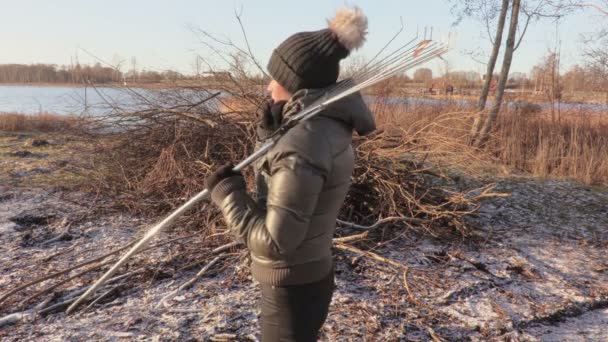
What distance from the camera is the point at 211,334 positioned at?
2.63 meters

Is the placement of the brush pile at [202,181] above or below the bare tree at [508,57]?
below

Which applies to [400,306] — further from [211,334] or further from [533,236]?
[533,236]

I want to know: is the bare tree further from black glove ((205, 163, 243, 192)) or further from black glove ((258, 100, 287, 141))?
black glove ((205, 163, 243, 192))

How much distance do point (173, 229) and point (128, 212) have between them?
0.92 metres

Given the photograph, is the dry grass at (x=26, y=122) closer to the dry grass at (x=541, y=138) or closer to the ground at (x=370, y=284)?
the ground at (x=370, y=284)

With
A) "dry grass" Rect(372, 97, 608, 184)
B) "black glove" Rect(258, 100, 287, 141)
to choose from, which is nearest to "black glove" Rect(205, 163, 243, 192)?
"black glove" Rect(258, 100, 287, 141)

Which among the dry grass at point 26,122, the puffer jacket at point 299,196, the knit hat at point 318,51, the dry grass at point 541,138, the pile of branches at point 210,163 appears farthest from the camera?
the dry grass at point 26,122

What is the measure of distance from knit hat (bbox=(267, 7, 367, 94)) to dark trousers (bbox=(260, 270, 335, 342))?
2.38 ft

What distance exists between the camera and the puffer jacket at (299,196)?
1305 mm

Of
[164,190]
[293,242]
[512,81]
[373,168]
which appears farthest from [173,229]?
[512,81]

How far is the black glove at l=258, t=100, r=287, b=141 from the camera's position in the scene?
1.54 metres

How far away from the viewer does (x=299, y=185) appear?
4.23 ft

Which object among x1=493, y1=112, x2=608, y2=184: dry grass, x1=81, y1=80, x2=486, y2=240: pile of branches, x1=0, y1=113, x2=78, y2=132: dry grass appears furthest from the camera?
x1=0, y1=113, x2=78, y2=132: dry grass

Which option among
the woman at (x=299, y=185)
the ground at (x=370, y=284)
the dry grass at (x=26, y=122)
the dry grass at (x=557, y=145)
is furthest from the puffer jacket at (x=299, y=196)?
the dry grass at (x=26, y=122)
